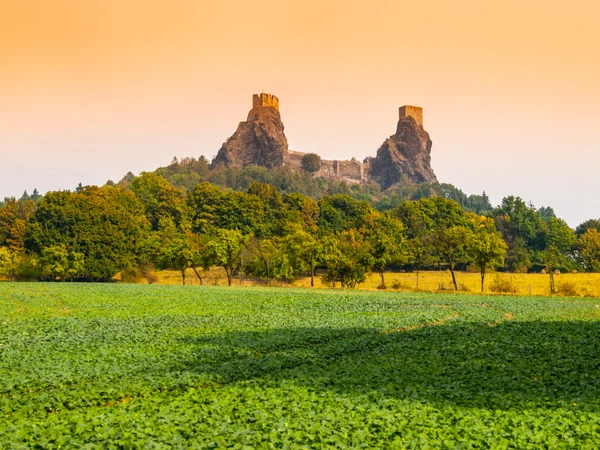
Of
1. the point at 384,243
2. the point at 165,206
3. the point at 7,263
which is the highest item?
the point at 165,206

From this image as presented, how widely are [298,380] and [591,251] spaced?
416 ft

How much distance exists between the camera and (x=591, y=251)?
132625mm

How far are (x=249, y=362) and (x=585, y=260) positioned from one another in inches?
5008

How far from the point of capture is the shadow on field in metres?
21.8

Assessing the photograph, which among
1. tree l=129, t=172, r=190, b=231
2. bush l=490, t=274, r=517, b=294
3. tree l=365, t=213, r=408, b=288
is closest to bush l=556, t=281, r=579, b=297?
bush l=490, t=274, r=517, b=294

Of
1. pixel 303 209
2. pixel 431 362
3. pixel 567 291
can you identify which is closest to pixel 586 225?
pixel 303 209

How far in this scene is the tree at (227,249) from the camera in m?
95.4

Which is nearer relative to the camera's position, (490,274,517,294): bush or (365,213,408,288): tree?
(490,274,517,294): bush

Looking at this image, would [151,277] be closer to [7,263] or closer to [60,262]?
[60,262]

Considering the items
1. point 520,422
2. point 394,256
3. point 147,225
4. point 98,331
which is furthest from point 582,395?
point 147,225

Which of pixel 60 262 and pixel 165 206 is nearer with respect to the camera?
pixel 60 262

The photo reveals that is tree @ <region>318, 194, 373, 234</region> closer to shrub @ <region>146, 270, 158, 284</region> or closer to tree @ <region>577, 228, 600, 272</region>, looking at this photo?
shrub @ <region>146, 270, 158, 284</region>

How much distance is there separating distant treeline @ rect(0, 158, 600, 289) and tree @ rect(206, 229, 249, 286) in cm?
21

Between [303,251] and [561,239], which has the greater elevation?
[561,239]
